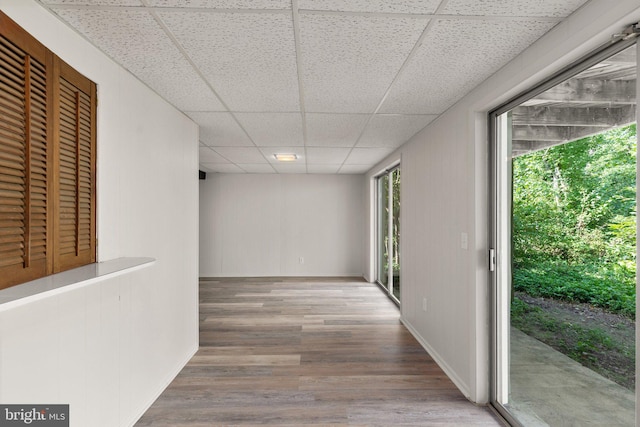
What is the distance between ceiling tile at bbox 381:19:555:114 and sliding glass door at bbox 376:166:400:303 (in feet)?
9.57

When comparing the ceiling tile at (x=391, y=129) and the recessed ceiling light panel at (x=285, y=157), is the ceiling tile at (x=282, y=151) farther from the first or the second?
the ceiling tile at (x=391, y=129)

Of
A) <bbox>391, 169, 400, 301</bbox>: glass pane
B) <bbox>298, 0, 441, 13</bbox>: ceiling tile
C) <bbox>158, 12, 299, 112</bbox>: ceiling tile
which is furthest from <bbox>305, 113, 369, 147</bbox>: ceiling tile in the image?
<bbox>298, 0, 441, 13</bbox>: ceiling tile

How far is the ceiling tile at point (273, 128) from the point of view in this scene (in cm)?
316

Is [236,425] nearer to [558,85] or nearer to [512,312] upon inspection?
[512,312]

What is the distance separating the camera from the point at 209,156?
5309 mm

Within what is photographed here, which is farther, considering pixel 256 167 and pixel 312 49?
pixel 256 167

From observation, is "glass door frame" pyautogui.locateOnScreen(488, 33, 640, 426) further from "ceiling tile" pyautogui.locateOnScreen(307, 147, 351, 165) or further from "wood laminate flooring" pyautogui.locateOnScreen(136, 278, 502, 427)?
"ceiling tile" pyautogui.locateOnScreen(307, 147, 351, 165)

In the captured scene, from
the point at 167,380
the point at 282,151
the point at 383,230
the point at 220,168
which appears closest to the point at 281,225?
the point at 220,168

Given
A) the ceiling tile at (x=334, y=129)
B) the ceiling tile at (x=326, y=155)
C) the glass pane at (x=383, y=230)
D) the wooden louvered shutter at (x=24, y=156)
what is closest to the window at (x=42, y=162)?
the wooden louvered shutter at (x=24, y=156)

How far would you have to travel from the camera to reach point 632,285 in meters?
1.40

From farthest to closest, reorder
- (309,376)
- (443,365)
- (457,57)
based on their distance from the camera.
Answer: (443,365) → (309,376) → (457,57)

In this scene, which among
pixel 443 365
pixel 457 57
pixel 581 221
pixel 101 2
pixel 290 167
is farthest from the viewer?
pixel 290 167

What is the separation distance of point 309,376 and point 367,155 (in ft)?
10.7

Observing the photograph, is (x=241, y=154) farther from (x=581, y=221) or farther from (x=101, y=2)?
(x=581, y=221)
